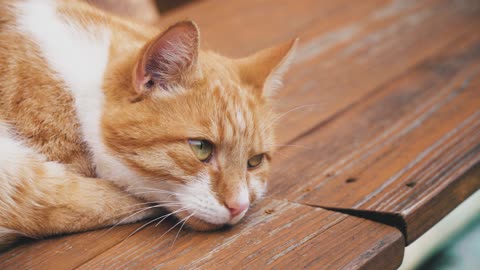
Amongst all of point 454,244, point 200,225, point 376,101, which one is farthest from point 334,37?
point 200,225

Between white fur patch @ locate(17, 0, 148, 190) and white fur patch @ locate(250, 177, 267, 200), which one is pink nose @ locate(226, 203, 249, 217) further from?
white fur patch @ locate(17, 0, 148, 190)

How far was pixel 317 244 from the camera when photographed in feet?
3.89

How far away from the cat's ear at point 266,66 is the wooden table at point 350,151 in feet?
0.83

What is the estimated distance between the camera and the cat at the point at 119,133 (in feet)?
4.26

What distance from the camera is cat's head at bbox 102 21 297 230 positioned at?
130cm

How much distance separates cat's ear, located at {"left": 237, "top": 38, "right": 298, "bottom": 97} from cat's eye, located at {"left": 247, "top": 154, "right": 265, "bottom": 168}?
203 mm

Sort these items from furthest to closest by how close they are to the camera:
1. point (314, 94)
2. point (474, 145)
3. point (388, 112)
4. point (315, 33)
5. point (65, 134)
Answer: point (315, 33) → point (314, 94) → point (388, 112) → point (474, 145) → point (65, 134)

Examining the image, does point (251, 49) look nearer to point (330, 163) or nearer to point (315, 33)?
point (315, 33)

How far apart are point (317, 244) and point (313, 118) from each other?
2.63ft

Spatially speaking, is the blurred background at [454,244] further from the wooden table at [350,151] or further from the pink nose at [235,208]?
the pink nose at [235,208]

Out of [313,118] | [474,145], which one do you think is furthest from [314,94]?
[474,145]

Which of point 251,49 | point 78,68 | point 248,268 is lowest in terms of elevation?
point 248,268

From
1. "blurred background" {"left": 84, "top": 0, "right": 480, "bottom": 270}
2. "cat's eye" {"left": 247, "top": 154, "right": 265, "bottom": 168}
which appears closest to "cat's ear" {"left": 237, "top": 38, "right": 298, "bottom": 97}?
"cat's eye" {"left": 247, "top": 154, "right": 265, "bottom": 168}

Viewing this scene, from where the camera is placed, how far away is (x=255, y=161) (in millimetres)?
1481
